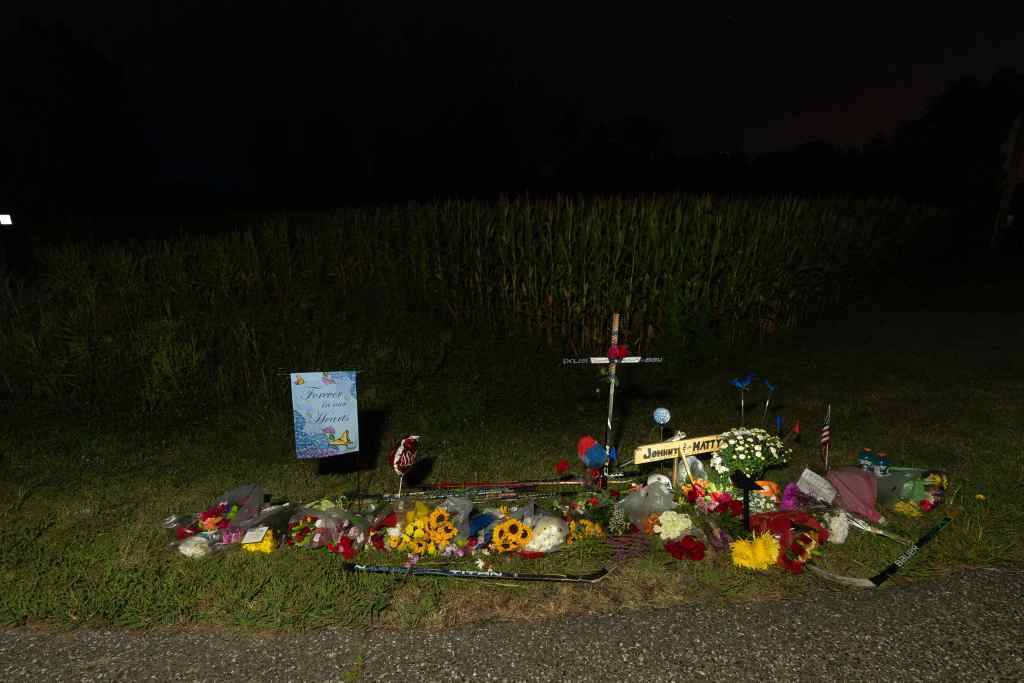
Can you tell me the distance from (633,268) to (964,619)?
677 cm

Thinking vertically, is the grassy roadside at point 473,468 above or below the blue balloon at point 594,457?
below

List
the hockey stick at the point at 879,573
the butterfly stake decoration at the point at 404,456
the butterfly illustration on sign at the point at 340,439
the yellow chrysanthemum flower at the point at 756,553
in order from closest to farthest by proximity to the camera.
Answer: the hockey stick at the point at 879,573
the yellow chrysanthemum flower at the point at 756,553
the butterfly stake decoration at the point at 404,456
the butterfly illustration on sign at the point at 340,439

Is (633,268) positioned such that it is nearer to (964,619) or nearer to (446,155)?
(964,619)

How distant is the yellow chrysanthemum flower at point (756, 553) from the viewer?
15.1 ft

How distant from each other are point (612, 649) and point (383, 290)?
7940 millimetres

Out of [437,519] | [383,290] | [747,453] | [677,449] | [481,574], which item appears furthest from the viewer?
[383,290]

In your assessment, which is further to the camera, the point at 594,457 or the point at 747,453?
the point at 594,457

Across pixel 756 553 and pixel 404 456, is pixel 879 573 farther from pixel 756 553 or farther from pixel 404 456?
pixel 404 456

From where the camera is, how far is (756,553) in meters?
4.62

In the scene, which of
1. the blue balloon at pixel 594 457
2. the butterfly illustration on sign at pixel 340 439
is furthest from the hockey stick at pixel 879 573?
the butterfly illustration on sign at pixel 340 439

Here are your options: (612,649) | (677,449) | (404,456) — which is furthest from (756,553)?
(404,456)

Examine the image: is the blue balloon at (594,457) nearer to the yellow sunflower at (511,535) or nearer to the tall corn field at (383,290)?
the yellow sunflower at (511,535)

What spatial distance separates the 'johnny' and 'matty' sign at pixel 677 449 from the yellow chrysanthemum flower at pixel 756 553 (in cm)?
93

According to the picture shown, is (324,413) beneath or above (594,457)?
above
